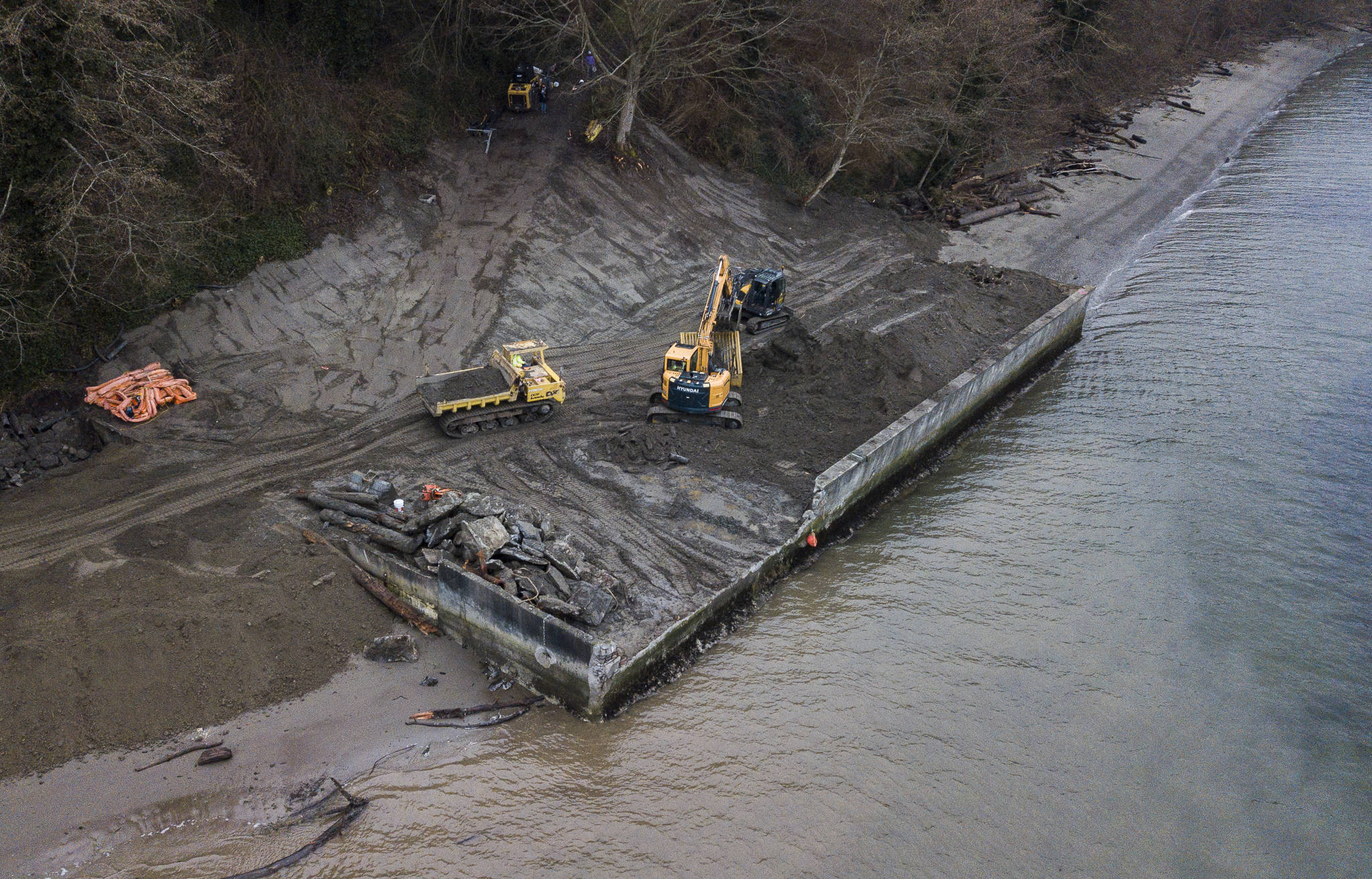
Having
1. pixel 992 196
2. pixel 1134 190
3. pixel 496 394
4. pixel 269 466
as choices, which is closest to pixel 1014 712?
pixel 496 394

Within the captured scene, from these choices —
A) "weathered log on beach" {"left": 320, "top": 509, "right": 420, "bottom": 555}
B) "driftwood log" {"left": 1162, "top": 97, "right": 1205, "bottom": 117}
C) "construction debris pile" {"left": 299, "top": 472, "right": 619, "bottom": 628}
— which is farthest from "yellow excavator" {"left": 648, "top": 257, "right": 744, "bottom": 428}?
"driftwood log" {"left": 1162, "top": 97, "right": 1205, "bottom": 117}

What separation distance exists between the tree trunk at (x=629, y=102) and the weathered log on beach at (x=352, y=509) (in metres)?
16.5

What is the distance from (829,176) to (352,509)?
2061cm

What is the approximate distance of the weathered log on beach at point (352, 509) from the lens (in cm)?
1557

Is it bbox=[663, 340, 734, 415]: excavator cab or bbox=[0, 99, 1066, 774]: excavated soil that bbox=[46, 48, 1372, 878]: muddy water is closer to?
bbox=[0, 99, 1066, 774]: excavated soil

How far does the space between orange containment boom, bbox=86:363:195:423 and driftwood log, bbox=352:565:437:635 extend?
6573mm

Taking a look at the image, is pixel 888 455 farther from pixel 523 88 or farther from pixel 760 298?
pixel 523 88

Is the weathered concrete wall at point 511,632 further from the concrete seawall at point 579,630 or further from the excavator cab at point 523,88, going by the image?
the excavator cab at point 523,88

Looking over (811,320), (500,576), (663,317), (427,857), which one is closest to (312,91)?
(663,317)

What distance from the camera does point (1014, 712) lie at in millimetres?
14039

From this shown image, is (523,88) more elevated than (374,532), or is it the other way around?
(523,88)

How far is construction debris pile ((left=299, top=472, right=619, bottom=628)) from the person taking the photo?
14.2 metres

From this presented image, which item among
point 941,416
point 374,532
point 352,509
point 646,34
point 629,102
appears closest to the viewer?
point 374,532

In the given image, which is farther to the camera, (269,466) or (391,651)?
(269,466)
